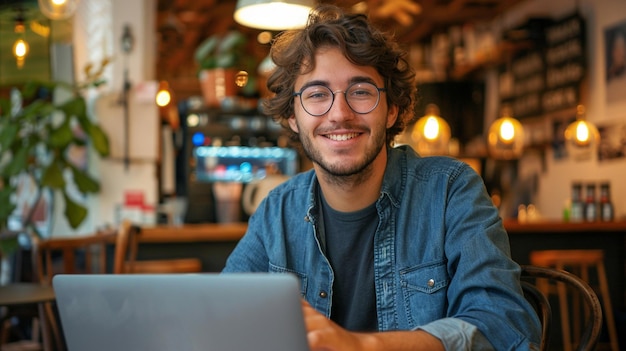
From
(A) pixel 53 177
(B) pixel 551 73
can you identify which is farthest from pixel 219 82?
(B) pixel 551 73

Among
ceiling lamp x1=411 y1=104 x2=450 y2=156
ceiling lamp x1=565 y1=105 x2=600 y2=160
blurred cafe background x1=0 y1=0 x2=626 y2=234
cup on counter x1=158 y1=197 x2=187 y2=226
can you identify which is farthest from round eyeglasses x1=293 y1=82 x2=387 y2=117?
ceiling lamp x1=411 y1=104 x2=450 y2=156

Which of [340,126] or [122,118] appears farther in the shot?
[122,118]

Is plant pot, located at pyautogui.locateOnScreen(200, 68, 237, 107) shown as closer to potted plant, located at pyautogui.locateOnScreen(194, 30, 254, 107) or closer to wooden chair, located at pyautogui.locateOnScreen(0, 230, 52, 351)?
potted plant, located at pyautogui.locateOnScreen(194, 30, 254, 107)

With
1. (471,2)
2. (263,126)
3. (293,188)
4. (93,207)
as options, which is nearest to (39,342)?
(93,207)

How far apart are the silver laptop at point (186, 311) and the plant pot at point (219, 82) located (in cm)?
542

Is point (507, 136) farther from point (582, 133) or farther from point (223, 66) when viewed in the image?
point (223, 66)

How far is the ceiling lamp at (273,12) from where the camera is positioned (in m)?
3.49

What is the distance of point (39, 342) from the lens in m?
4.04

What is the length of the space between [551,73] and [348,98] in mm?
6810

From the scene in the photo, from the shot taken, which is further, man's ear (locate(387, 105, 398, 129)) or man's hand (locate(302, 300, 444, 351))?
man's ear (locate(387, 105, 398, 129))

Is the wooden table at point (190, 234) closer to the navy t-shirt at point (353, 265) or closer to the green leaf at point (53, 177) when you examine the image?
the green leaf at point (53, 177)

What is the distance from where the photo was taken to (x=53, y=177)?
511 centimetres

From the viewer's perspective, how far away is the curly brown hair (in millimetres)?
1662

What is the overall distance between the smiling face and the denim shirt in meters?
0.10
